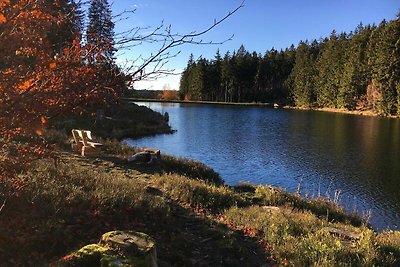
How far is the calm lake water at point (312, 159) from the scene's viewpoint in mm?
18094

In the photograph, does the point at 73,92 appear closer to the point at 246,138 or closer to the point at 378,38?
the point at 246,138

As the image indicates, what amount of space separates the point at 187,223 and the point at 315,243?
2.77 meters

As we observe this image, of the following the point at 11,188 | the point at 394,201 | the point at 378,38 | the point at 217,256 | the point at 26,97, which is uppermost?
the point at 378,38

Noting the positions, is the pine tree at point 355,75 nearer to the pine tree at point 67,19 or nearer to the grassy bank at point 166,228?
the grassy bank at point 166,228

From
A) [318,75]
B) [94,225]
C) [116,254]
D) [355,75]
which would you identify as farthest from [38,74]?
[318,75]

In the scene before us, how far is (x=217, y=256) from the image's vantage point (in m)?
6.98

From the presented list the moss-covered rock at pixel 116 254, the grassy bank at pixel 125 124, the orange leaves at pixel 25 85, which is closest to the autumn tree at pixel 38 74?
the orange leaves at pixel 25 85

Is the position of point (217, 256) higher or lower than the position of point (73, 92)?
lower

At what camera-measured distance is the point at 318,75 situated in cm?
10344

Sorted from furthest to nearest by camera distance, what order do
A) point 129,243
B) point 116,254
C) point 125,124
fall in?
point 125,124, point 129,243, point 116,254

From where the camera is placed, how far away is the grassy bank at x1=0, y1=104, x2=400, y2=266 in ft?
21.0

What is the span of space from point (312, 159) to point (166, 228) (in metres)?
20.7

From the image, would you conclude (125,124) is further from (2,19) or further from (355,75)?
(355,75)

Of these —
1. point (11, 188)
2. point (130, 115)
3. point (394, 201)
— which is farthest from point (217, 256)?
point (130, 115)
